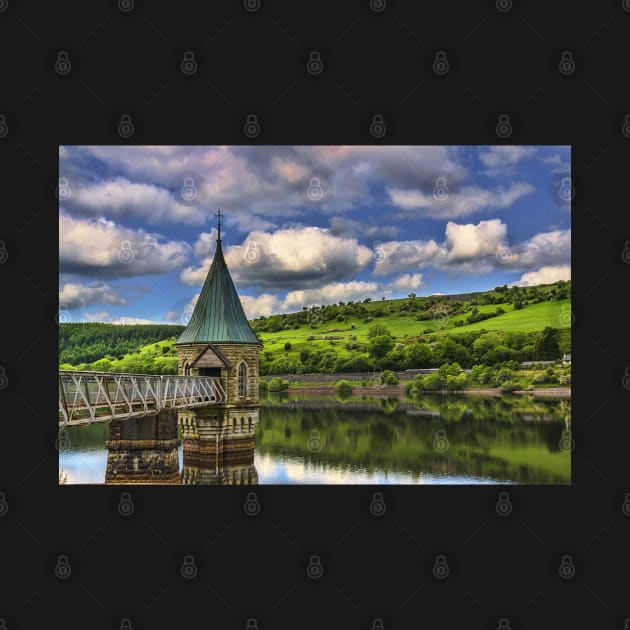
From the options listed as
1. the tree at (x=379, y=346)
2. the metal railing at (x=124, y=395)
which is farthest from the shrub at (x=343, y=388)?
the metal railing at (x=124, y=395)

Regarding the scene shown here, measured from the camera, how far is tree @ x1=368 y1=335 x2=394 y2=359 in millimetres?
71438

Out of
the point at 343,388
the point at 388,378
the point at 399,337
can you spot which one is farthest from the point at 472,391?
the point at 399,337

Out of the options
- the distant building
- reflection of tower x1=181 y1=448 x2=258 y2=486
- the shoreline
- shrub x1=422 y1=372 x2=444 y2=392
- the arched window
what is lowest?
reflection of tower x1=181 y1=448 x2=258 y2=486

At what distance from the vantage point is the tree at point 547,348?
5281 cm

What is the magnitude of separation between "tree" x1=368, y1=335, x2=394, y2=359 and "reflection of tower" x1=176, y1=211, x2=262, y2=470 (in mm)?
43262

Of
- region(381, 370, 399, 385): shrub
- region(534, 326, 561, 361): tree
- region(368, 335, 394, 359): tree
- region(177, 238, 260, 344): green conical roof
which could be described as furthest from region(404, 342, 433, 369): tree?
region(177, 238, 260, 344): green conical roof

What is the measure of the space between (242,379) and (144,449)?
26.9ft

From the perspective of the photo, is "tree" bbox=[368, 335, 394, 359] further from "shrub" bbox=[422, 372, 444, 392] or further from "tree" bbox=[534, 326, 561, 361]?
"tree" bbox=[534, 326, 561, 361]

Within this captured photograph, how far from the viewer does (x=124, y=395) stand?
15.7 meters

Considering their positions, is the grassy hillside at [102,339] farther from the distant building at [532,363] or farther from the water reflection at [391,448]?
the distant building at [532,363]

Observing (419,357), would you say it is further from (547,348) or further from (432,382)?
(547,348)

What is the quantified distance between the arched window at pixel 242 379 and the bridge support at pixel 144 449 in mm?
7308

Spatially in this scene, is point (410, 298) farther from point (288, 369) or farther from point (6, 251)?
point (6, 251)
